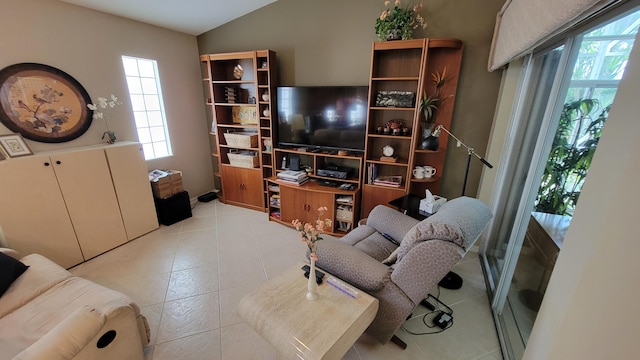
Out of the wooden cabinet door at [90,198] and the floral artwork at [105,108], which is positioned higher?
the floral artwork at [105,108]

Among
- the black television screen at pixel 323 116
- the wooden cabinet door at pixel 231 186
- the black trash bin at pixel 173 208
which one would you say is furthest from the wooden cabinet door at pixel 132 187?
the black television screen at pixel 323 116

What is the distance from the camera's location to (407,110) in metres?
2.62

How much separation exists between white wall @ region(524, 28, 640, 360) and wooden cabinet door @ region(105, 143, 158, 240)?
3.68m

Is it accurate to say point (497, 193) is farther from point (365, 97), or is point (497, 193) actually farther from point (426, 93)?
point (365, 97)

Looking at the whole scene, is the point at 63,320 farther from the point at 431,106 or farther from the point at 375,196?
the point at 431,106

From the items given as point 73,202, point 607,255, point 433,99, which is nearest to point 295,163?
point 433,99

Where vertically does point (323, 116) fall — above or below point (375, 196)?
above

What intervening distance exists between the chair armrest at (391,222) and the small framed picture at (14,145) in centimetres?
318

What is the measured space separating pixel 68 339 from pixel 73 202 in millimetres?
1970

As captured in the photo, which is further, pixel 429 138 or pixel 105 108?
pixel 105 108

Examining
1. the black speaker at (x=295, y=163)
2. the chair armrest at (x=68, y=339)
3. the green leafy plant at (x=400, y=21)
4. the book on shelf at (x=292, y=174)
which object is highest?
A: the green leafy plant at (x=400, y=21)

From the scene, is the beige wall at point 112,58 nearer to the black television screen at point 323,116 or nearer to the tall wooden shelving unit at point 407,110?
the black television screen at point 323,116

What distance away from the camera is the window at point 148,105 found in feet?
10.4

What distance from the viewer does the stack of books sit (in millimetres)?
3109
